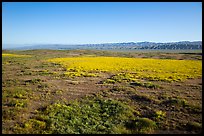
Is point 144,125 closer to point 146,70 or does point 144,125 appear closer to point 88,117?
point 88,117

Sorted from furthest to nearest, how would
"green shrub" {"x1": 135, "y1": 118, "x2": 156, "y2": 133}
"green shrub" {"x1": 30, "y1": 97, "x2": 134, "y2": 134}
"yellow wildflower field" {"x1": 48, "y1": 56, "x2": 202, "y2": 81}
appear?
"yellow wildflower field" {"x1": 48, "y1": 56, "x2": 202, "y2": 81}
"green shrub" {"x1": 135, "y1": 118, "x2": 156, "y2": 133}
"green shrub" {"x1": 30, "y1": 97, "x2": 134, "y2": 134}

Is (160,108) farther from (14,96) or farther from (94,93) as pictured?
(14,96)

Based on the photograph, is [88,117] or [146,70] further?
[146,70]

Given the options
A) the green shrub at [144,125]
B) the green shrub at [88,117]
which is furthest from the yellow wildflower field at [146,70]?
the green shrub at [144,125]

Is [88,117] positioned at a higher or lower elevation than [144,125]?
higher

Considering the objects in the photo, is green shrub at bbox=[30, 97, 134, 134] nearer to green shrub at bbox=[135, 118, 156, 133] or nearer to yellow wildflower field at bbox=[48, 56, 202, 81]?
green shrub at bbox=[135, 118, 156, 133]

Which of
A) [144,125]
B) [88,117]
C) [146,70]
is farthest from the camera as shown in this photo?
[146,70]

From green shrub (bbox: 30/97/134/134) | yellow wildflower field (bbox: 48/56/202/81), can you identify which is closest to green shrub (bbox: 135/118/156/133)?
green shrub (bbox: 30/97/134/134)

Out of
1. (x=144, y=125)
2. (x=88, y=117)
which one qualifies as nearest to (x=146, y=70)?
(x=88, y=117)

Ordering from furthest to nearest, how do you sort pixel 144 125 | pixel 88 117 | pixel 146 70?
pixel 146 70 < pixel 88 117 < pixel 144 125

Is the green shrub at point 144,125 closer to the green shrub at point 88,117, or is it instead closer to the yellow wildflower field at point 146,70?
A: the green shrub at point 88,117

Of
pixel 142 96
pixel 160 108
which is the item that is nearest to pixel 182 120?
pixel 160 108

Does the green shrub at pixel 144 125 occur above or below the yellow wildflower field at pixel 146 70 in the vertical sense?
below
